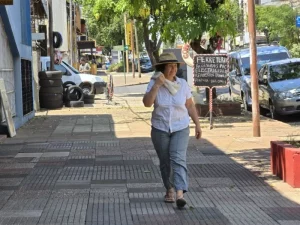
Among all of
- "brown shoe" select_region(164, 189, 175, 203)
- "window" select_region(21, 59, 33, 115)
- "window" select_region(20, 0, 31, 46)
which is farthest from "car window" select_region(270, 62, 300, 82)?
"brown shoe" select_region(164, 189, 175, 203)

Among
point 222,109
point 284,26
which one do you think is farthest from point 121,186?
point 284,26

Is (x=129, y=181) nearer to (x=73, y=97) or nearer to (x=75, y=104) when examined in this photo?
(x=75, y=104)

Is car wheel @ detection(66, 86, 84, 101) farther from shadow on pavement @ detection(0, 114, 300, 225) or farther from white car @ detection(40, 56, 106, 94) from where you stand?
shadow on pavement @ detection(0, 114, 300, 225)

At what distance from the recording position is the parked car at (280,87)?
1841cm

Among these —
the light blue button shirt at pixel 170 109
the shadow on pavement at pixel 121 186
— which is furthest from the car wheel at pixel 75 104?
the light blue button shirt at pixel 170 109

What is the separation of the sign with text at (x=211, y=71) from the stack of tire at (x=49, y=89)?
7997mm

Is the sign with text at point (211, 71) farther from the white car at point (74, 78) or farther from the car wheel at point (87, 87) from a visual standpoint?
the car wheel at point (87, 87)

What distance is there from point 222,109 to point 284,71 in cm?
242

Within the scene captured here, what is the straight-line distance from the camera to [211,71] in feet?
56.2

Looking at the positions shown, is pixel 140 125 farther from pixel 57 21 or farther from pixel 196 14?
pixel 57 21

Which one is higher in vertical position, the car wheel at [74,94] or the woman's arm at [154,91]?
the car wheel at [74,94]

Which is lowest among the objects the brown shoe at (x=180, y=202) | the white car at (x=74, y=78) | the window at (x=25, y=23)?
the brown shoe at (x=180, y=202)

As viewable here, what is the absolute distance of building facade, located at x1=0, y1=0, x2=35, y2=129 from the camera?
53.6 ft

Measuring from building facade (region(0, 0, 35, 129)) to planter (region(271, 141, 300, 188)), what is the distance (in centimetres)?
688
